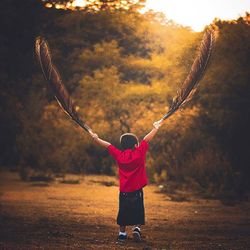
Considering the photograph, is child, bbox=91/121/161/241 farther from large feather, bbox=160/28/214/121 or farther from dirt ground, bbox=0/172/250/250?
large feather, bbox=160/28/214/121

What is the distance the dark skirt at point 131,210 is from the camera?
8648mm

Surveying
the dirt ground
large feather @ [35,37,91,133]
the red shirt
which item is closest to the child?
the red shirt

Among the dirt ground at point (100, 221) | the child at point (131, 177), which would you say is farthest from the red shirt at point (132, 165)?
the dirt ground at point (100, 221)

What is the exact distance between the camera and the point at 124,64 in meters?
36.8

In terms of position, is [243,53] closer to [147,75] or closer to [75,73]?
[147,75]

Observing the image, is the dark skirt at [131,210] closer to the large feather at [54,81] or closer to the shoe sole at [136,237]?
the shoe sole at [136,237]

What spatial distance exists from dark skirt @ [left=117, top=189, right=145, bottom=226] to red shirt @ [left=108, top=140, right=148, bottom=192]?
0.11 metres

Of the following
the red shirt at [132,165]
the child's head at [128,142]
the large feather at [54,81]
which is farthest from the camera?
the child's head at [128,142]

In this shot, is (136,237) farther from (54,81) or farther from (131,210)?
(54,81)

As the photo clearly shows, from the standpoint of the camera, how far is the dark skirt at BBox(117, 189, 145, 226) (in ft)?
28.4

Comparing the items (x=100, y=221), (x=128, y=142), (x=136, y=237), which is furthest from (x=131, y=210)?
(x=100, y=221)

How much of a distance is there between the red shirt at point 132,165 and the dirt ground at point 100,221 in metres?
0.84

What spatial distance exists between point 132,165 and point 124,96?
59.7ft

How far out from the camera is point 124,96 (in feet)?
87.7
